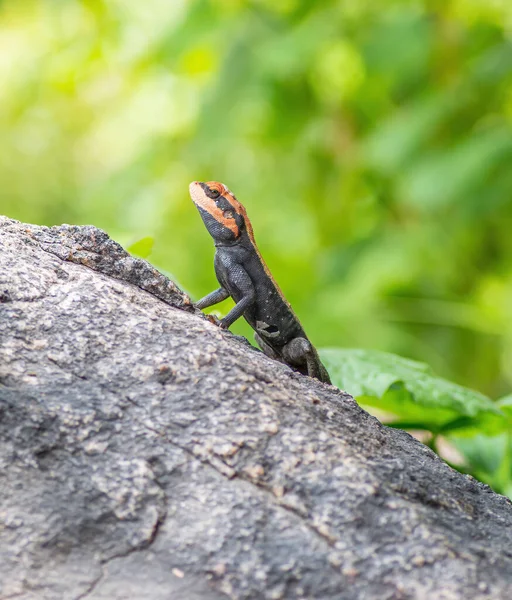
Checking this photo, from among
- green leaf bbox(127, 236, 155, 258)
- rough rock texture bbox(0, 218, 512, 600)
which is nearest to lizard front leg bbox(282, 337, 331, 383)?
green leaf bbox(127, 236, 155, 258)

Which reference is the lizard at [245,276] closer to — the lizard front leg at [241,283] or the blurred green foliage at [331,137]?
the lizard front leg at [241,283]

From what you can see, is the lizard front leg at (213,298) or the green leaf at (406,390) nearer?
the green leaf at (406,390)

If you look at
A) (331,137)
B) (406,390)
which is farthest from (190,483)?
(331,137)

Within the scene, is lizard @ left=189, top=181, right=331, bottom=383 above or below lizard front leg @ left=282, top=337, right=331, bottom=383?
above

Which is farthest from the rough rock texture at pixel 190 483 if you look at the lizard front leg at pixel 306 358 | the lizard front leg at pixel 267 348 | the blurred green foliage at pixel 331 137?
the blurred green foliage at pixel 331 137

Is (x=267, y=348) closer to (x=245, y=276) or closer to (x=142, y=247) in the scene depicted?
(x=245, y=276)

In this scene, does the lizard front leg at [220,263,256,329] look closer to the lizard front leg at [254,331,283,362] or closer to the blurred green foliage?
the lizard front leg at [254,331,283,362]

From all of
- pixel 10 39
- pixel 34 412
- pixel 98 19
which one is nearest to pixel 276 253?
pixel 98 19

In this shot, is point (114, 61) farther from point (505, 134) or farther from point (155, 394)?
point (155, 394)
